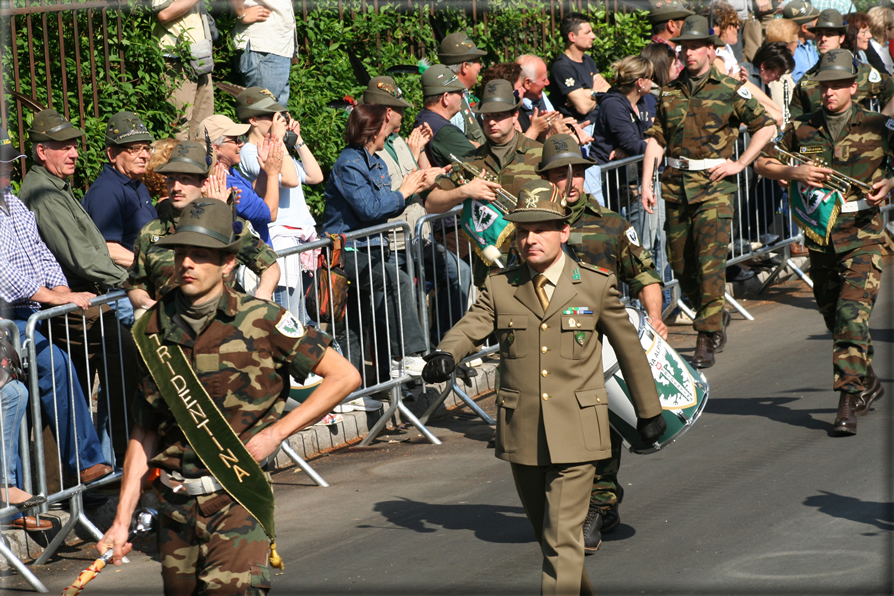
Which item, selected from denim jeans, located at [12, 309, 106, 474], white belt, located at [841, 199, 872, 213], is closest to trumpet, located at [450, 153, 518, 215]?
white belt, located at [841, 199, 872, 213]

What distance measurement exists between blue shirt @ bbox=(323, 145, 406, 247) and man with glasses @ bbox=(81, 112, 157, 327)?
144 cm

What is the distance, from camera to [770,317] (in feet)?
38.4

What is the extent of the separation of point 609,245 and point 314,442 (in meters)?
2.77

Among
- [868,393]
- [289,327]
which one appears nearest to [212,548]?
[289,327]

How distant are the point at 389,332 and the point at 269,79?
3028 millimetres

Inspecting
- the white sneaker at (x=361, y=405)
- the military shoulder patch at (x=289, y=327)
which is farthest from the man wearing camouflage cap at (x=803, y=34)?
the military shoulder patch at (x=289, y=327)

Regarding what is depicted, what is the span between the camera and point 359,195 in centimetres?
867

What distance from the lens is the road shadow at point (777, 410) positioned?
28.1 feet

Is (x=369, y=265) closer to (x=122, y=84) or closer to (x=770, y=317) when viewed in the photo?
(x=122, y=84)

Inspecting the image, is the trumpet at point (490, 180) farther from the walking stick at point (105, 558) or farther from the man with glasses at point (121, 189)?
the walking stick at point (105, 558)

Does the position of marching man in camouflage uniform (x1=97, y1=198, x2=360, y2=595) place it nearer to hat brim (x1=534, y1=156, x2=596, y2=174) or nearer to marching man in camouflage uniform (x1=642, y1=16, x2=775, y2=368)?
hat brim (x1=534, y1=156, x2=596, y2=174)

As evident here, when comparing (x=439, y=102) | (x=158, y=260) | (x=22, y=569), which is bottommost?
(x=22, y=569)

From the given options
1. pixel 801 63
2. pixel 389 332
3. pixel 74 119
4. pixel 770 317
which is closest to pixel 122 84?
pixel 74 119

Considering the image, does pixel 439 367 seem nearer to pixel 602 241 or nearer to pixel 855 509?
pixel 602 241
